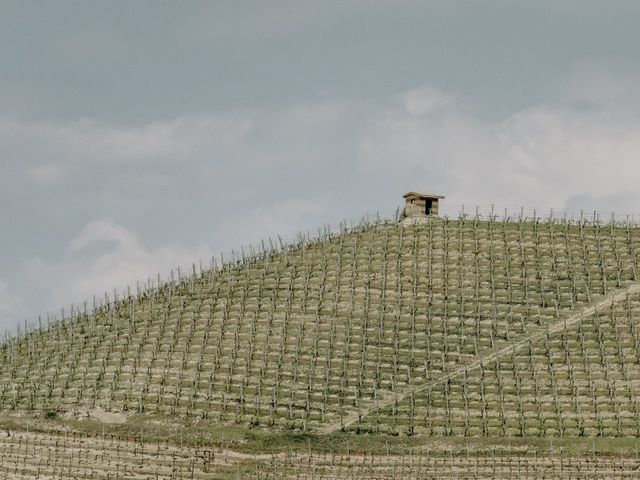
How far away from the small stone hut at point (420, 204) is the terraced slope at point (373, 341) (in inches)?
89.2

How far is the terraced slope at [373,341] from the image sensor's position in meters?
52.4

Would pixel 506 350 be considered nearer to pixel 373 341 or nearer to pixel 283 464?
pixel 373 341

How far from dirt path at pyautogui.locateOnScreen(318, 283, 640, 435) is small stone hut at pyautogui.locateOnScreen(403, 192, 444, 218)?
49.2 ft

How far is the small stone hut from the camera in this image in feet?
246

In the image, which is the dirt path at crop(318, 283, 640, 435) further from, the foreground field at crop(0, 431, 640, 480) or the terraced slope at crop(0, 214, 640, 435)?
the foreground field at crop(0, 431, 640, 480)

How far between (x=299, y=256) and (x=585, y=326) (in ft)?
57.5

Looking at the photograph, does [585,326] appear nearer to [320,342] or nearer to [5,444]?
[320,342]

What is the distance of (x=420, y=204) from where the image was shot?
247ft

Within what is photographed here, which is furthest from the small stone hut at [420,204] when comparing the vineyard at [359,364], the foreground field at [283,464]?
the foreground field at [283,464]

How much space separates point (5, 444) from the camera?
49.2m

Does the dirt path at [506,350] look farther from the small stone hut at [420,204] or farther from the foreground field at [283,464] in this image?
the small stone hut at [420,204]

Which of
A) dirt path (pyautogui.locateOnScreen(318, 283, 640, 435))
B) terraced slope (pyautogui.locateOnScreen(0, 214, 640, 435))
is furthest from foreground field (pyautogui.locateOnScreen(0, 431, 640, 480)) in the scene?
dirt path (pyautogui.locateOnScreen(318, 283, 640, 435))

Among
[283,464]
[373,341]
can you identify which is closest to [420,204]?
[373,341]

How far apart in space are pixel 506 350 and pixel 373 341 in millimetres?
6367
